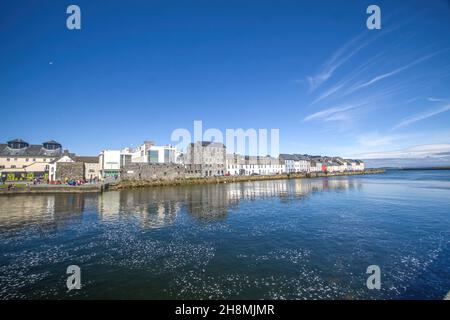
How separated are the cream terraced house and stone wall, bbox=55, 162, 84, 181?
5.59m

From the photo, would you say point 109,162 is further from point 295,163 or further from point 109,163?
point 295,163

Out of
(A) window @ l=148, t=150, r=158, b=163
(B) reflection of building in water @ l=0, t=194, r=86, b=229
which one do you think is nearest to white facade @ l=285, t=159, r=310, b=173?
(A) window @ l=148, t=150, r=158, b=163

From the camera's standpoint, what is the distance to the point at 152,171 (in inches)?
2571

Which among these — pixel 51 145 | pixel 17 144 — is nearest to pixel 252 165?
pixel 51 145

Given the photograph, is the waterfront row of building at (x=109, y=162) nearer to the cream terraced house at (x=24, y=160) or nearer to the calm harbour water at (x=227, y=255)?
the cream terraced house at (x=24, y=160)

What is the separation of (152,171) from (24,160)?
3658cm

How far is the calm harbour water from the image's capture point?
9031 millimetres

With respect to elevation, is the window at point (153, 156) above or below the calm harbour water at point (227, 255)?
above

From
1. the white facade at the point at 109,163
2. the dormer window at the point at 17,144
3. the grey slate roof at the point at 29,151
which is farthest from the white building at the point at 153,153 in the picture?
the dormer window at the point at 17,144

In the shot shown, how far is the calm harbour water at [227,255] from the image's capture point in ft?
29.6

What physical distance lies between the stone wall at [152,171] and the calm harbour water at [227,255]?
132 ft
